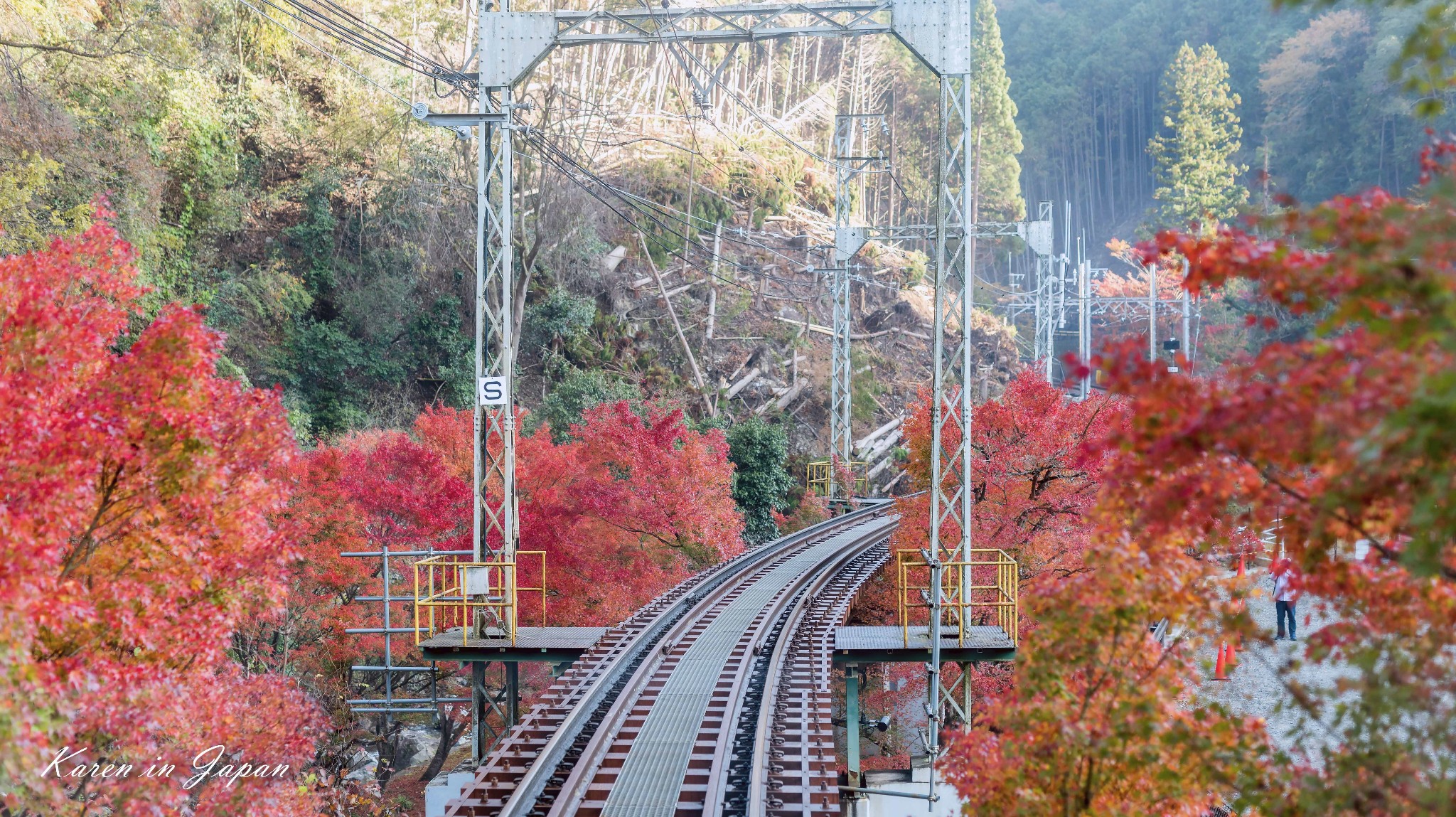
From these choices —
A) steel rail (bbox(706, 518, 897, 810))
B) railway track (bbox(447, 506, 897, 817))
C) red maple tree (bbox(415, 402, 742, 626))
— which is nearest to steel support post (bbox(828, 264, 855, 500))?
red maple tree (bbox(415, 402, 742, 626))

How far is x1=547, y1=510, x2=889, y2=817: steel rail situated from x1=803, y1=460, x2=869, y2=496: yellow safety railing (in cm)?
1576

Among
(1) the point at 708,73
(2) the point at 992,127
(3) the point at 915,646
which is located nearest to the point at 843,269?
(1) the point at 708,73

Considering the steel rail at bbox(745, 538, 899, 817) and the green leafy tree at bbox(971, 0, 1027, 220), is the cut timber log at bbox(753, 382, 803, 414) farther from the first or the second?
the green leafy tree at bbox(971, 0, 1027, 220)

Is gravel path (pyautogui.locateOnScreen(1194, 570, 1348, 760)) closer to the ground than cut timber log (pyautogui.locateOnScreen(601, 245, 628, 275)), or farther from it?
closer to the ground

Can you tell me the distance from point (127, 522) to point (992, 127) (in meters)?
60.9

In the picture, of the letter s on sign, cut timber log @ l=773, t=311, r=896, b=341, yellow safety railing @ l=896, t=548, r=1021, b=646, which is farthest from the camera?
cut timber log @ l=773, t=311, r=896, b=341

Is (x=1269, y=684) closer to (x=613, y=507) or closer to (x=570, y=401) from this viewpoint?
(x=613, y=507)

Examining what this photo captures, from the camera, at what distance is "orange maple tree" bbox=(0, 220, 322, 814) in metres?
6.47

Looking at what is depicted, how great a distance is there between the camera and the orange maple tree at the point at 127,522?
21.2 feet

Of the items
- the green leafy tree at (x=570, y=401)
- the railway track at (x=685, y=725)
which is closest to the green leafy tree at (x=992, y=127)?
the green leafy tree at (x=570, y=401)

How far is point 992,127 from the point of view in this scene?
61.8 meters

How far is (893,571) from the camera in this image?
23.3 meters

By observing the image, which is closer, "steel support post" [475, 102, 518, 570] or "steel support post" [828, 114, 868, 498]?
"steel support post" [475, 102, 518, 570]

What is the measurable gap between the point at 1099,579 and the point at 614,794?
526 cm
